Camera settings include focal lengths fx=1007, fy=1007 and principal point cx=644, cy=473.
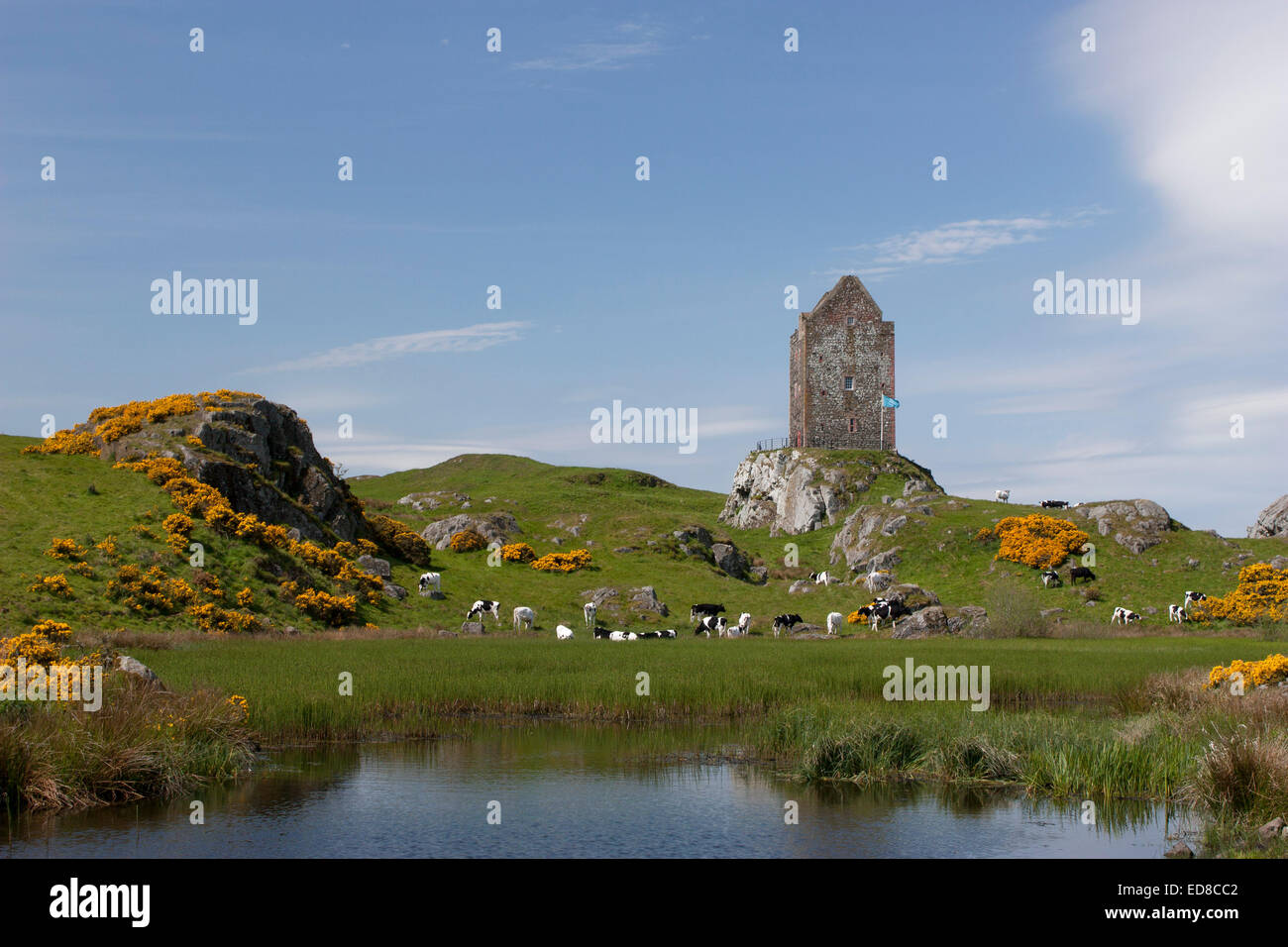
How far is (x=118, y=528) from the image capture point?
53312 millimetres

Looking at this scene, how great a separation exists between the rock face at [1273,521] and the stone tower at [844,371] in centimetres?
3830

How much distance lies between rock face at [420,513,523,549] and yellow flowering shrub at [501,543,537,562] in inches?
112

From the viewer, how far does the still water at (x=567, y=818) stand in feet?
56.1

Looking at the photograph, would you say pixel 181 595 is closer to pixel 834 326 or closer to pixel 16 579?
pixel 16 579

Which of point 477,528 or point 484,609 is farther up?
point 477,528

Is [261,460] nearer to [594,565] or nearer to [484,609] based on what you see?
[484,609]

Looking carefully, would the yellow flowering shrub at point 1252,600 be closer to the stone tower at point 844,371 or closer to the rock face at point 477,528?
the rock face at point 477,528

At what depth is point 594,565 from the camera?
7575 centimetres

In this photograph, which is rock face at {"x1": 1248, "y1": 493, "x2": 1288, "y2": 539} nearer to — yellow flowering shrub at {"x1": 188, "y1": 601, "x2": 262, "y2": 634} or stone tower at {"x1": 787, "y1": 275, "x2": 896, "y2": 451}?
stone tower at {"x1": 787, "y1": 275, "x2": 896, "y2": 451}

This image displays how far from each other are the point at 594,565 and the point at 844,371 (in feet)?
164

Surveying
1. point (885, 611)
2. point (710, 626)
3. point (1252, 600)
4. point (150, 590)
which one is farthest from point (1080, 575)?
point (150, 590)

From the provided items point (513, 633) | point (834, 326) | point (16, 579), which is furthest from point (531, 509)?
point (16, 579)

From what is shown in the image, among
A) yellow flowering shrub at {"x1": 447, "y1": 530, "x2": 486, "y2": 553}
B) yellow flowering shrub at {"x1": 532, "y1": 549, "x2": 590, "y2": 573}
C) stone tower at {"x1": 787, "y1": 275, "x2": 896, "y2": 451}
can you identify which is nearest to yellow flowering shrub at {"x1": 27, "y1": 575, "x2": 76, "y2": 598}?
yellow flowering shrub at {"x1": 532, "y1": 549, "x2": 590, "y2": 573}

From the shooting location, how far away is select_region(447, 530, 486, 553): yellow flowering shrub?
79.5 meters
